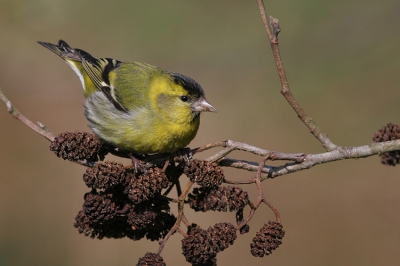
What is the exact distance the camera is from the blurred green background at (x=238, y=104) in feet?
14.8

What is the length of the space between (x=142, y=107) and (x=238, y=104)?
10.2 feet

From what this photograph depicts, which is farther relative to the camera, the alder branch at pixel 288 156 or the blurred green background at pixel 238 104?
the blurred green background at pixel 238 104

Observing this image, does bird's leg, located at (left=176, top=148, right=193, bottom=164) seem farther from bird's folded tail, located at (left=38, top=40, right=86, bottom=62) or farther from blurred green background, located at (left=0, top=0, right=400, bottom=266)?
blurred green background, located at (left=0, top=0, right=400, bottom=266)

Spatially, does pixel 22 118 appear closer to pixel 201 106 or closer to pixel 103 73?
pixel 201 106

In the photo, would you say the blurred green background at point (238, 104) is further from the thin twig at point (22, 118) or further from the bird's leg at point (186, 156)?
the thin twig at point (22, 118)

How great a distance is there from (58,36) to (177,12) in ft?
6.18

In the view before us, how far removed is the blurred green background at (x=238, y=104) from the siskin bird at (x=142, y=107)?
171cm

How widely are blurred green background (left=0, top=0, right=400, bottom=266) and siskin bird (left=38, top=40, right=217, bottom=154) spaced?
1709 mm

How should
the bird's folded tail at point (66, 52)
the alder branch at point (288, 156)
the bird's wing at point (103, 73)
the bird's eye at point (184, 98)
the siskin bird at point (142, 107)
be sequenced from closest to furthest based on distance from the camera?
the alder branch at point (288, 156) → the siskin bird at point (142, 107) → the bird's eye at point (184, 98) → the bird's wing at point (103, 73) → the bird's folded tail at point (66, 52)

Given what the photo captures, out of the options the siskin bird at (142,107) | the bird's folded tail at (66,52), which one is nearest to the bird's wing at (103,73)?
the siskin bird at (142,107)

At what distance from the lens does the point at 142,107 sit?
3.03 meters

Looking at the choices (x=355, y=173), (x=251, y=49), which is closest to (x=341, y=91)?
(x=355, y=173)

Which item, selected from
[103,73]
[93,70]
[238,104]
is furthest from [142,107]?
[238,104]

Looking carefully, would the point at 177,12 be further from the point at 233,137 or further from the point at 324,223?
the point at 324,223
